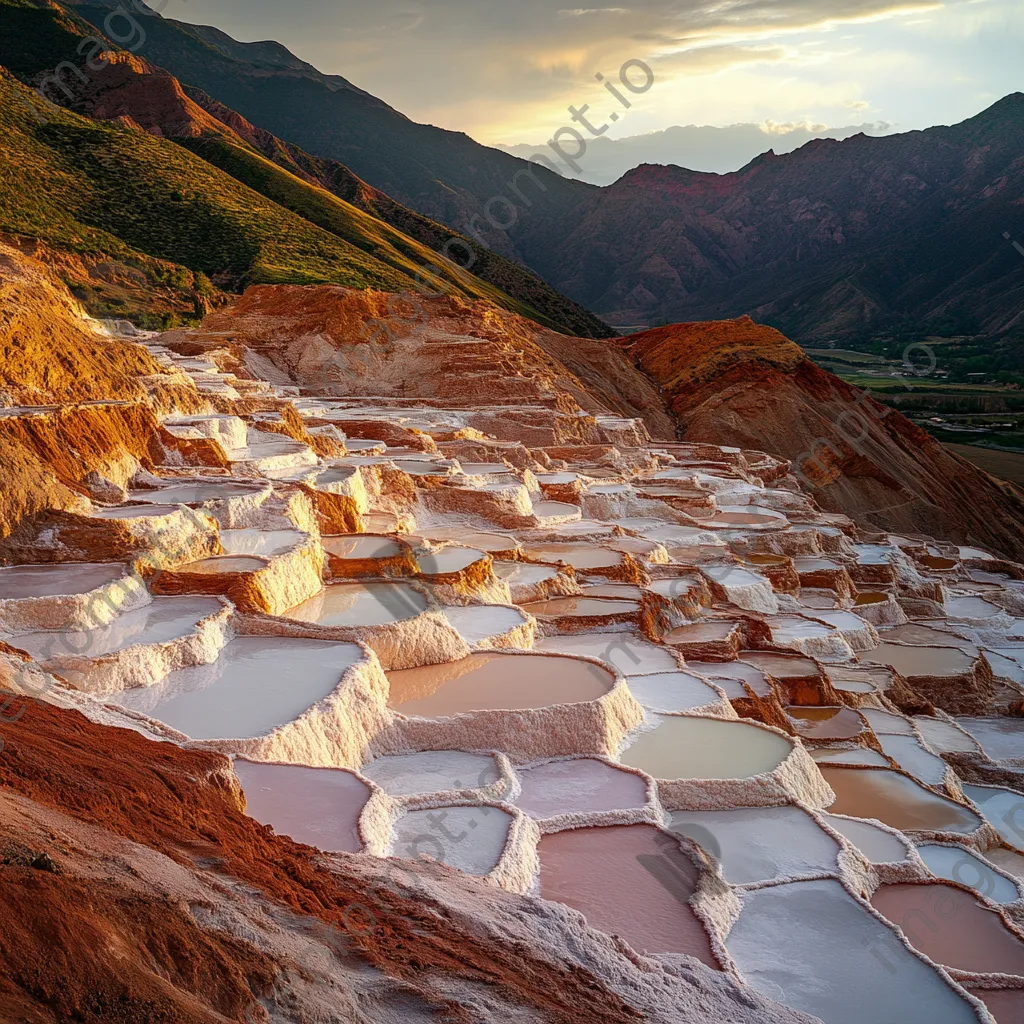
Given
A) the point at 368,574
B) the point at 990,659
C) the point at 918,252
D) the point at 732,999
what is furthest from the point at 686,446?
the point at 918,252

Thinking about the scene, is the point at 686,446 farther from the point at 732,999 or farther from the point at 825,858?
the point at 732,999

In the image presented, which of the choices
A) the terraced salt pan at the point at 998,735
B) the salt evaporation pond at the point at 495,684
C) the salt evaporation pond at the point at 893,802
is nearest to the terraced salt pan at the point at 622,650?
the salt evaporation pond at the point at 495,684

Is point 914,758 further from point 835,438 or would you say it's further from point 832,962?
point 835,438

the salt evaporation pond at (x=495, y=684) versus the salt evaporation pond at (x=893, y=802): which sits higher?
the salt evaporation pond at (x=495, y=684)

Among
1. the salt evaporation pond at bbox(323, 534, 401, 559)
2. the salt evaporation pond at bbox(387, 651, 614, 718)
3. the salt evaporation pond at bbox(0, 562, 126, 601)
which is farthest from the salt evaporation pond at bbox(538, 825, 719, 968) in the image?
the salt evaporation pond at bbox(323, 534, 401, 559)

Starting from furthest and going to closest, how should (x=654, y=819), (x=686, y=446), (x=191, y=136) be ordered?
(x=191, y=136) < (x=686, y=446) < (x=654, y=819)

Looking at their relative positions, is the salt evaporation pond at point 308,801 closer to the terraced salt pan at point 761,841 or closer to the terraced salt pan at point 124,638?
the terraced salt pan at point 124,638

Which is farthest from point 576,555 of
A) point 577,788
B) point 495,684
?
point 577,788

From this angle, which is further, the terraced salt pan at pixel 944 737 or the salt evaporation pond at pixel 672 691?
the terraced salt pan at pixel 944 737
